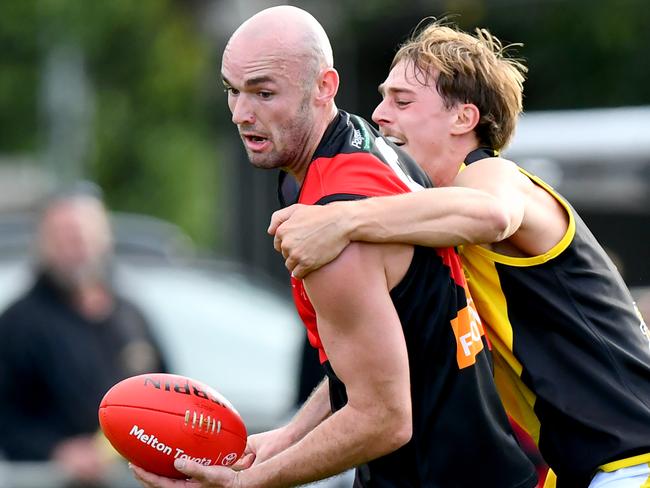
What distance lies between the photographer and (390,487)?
4.78 meters

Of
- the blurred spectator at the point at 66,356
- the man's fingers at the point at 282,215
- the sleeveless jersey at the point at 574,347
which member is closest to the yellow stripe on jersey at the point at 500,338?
the sleeveless jersey at the point at 574,347

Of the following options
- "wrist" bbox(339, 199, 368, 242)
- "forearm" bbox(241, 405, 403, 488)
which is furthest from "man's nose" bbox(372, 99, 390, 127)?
"forearm" bbox(241, 405, 403, 488)

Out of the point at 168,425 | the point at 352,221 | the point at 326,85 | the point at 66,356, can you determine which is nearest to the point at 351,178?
the point at 352,221

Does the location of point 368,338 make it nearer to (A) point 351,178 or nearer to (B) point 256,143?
(A) point 351,178

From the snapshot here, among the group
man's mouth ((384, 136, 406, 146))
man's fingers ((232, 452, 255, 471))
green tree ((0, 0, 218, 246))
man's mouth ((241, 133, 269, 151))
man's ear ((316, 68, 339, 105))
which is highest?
man's ear ((316, 68, 339, 105))

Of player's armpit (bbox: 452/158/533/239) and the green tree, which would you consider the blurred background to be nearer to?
the green tree

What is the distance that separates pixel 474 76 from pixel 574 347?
1028 mm

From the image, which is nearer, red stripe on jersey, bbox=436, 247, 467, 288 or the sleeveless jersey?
red stripe on jersey, bbox=436, 247, 467, 288

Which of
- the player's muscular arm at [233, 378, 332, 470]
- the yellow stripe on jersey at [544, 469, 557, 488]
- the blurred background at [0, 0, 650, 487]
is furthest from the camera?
the blurred background at [0, 0, 650, 487]

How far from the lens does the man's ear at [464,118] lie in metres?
5.00

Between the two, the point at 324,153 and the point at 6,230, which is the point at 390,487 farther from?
the point at 6,230

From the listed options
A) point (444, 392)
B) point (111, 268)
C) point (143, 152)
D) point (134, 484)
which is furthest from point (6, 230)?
point (143, 152)

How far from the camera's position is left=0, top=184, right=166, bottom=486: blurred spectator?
9.62 m

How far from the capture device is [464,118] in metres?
5.01
